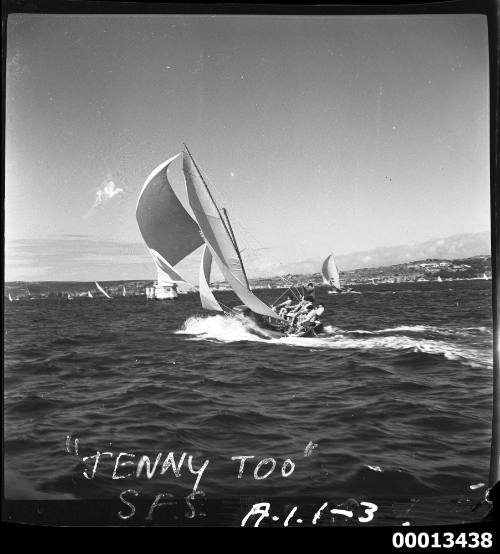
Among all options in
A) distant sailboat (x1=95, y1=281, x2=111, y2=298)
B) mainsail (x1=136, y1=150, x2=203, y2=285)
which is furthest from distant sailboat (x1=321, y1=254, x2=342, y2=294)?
distant sailboat (x1=95, y1=281, x2=111, y2=298)

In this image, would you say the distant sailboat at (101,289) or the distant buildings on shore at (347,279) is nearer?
the distant buildings on shore at (347,279)

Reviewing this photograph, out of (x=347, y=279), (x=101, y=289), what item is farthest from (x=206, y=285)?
(x=347, y=279)

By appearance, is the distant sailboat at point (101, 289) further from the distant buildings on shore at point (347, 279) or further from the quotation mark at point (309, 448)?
the quotation mark at point (309, 448)

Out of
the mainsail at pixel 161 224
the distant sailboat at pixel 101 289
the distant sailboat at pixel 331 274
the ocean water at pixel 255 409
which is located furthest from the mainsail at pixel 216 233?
the distant sailboat at pixel 101 289

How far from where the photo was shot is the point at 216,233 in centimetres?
392

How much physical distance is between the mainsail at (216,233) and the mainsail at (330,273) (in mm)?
497

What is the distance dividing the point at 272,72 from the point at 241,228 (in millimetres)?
1131

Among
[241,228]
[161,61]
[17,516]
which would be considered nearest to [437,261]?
[241,228]

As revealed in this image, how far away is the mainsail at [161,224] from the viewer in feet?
12.3

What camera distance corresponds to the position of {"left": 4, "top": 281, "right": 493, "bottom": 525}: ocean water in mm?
3506

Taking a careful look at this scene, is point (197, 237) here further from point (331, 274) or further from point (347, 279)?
point (347, 279)

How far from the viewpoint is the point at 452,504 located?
3.50 meters

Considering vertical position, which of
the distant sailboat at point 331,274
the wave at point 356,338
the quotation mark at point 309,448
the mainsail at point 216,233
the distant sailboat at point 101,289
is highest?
the mainsail at point 216,233

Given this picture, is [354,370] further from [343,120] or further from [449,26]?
[449,26]
